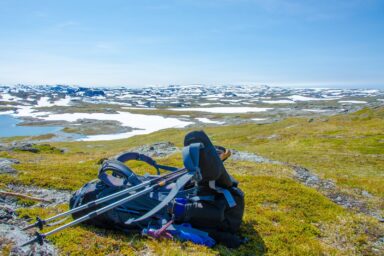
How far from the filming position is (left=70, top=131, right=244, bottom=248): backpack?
8789 millimetres

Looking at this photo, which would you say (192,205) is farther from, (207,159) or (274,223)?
(274,223)

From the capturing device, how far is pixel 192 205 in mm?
9070

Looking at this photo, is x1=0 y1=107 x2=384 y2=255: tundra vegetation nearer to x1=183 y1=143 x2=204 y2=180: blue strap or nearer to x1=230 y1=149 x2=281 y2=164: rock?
x1=183 y1=143 x2=204 y2=180: blue strap

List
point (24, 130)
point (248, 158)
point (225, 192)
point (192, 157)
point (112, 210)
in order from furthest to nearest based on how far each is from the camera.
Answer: point (24, 130)
point (248, 158)
point (225, 192)
point (112, 210)
point (192, 157)

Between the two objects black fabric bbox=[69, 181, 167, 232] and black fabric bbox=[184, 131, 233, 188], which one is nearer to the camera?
black fabric bbox=[184, 131, 233, 188]

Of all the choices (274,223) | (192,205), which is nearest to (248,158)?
(274,223)

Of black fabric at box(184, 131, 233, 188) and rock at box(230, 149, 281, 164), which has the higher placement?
black fabric at box(184, 131, 233, 188)

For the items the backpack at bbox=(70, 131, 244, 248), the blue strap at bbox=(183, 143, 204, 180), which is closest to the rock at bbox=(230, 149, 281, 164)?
the backpack at bbox=(70, 131, 244, 248)

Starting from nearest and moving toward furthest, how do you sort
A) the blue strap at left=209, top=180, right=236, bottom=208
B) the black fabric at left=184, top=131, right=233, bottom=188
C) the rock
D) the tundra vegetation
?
the tundra vegetation, the black fabric at left=184, top=131, right=233, bottom=188, the blue strap at left=209, top=180, right=236, bottom=208, the rock

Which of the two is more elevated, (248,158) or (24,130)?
(248,158)

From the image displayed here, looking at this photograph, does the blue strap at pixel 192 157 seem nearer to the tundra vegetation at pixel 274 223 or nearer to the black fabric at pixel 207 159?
the black fabric at pixel 207 159

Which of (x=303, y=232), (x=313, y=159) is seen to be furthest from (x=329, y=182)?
(x=313, y=159)

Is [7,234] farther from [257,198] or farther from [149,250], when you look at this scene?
[257,198]

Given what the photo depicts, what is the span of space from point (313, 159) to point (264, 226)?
91.1 ft
